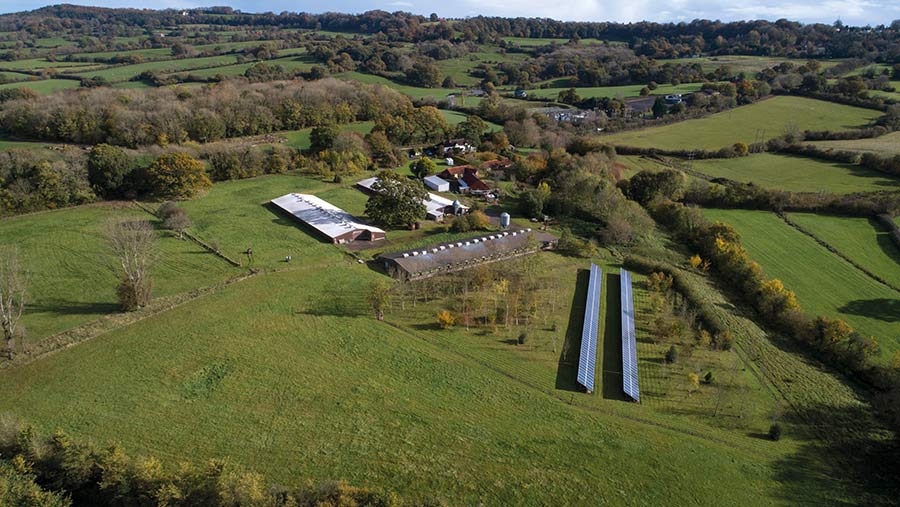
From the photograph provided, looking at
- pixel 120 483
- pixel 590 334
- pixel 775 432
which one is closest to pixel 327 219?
pixel 590 334

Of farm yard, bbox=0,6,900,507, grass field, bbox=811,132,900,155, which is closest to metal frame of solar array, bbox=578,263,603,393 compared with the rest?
farm yard, bbox=0,6,900,507

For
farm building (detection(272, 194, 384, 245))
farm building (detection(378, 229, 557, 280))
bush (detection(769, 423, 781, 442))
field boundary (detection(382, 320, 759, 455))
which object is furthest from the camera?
farm building (detection(272, 194, 384, 245))

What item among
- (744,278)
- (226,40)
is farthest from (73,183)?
(226,40)

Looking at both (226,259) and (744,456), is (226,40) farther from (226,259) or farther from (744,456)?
(744,456)

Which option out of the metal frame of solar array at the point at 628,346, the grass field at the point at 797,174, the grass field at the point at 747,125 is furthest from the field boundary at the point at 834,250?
the grass field at the point at 747,125

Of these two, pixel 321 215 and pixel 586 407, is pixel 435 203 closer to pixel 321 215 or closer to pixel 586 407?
pixel 321 215

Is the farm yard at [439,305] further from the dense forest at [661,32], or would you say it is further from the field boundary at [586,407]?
the dense forest at [661,32]

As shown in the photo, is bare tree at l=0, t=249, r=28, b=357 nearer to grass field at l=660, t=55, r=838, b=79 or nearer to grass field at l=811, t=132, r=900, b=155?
grass field at l=811, t=132, r=900, b=155
